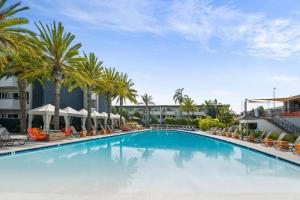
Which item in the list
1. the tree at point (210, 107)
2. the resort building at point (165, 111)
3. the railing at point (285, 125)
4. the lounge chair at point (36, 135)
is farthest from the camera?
the resort building at point (165, 111)

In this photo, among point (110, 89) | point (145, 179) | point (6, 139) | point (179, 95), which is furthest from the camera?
point (179, 95)

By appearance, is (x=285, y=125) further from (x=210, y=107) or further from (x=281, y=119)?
(x=210, y=107)

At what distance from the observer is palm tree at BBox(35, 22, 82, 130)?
84.9 ft

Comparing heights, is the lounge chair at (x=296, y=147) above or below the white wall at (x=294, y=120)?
below

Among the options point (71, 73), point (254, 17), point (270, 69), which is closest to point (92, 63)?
point (71, 73)

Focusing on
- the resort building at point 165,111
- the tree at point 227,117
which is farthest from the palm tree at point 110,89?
the resort building at point 165,111

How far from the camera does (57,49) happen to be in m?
26.1

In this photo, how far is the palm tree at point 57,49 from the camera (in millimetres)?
25891

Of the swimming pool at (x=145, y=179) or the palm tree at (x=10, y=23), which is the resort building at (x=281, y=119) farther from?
the palm tree at (x=10, y=23)

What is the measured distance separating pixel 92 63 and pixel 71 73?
8638mm

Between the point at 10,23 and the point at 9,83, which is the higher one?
the point at 10,23

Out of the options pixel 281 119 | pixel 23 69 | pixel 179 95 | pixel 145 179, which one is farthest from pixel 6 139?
pixel 179 95

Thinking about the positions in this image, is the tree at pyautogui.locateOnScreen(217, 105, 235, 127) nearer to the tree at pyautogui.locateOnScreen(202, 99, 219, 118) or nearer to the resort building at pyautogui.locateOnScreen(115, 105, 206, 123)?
the tree at pyautogui.locateOnScreen(202, 99, 219, 118)

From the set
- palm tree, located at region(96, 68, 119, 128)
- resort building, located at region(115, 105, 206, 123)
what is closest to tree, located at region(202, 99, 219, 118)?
resort building, located at region(115, 105, 206, 123)
